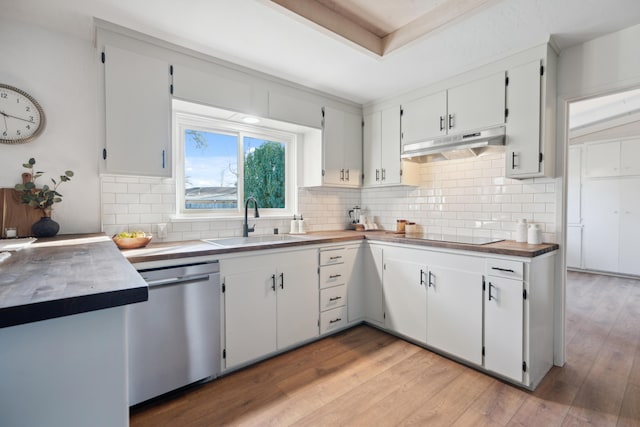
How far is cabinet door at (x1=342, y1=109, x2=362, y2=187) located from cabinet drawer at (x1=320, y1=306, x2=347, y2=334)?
1394mm

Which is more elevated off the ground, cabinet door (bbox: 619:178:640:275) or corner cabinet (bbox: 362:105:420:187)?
corner cabinet (bbox: 362:105:420:187)

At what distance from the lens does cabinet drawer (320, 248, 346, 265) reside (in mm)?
2734

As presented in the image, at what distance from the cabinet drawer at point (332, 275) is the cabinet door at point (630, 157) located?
544cm

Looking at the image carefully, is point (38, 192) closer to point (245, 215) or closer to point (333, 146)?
point (245, 215)

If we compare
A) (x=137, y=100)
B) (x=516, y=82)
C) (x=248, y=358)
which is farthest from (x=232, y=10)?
(x=248, y=358)

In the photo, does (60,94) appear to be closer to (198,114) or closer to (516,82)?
(198,114)

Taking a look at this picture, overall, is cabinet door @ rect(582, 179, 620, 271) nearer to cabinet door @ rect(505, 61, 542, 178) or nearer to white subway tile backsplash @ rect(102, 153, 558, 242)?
white subway tile backsplash @ rect(102, 153, 558, 242)

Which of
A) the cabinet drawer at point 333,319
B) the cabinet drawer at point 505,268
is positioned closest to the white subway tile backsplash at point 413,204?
the cabinet drawer at point 505,268

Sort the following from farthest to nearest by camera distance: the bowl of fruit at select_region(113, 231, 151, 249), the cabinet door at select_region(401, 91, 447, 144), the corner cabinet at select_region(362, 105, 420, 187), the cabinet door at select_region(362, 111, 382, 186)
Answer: the cabinet door at select_region(362, 111, 382, 186) < the corner cabinet at select_region(362, 105, 420, 187) < the cabinet door at select_region(401, 91, 447, 144) < the bowl of fruit at select_region(113, 231, 151, 249)

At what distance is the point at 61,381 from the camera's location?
0.76m

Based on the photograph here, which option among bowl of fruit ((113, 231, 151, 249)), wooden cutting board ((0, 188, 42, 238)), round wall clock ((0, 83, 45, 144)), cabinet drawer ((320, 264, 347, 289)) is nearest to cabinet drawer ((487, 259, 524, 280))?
cabinet drawer ((320, 264, 347, 289))

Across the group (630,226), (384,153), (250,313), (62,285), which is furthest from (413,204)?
(630,226)

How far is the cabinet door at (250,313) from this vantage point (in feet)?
7.16

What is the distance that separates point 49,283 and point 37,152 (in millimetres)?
1773
